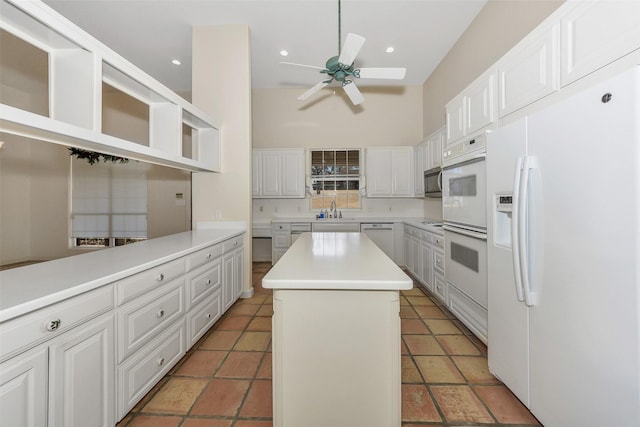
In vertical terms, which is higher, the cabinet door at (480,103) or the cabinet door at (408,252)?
the cabinet door at (480,103)

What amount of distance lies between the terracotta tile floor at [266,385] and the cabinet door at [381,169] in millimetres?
2814

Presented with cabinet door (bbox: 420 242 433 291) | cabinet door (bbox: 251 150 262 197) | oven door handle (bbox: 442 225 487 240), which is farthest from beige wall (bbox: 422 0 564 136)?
cabinet door (bbox: 251 150 262 197)

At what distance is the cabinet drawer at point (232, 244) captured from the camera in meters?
2.74

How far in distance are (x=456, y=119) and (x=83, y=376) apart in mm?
3301

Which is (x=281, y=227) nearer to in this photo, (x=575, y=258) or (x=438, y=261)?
(x=438, y=261)

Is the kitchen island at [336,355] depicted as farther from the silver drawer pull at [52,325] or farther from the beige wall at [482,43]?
the beige wall at [482,43]

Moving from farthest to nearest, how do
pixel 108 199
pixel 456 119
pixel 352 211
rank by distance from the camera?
1. pixel 108 199
2. pixel 352 211
3. pixel 456 119

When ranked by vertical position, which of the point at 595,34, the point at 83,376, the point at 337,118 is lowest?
the point at 83,376

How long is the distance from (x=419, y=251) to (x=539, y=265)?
251 cm

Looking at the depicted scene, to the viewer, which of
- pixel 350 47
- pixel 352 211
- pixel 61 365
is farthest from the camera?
pixel 352 211

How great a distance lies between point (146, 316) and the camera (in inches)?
61.4

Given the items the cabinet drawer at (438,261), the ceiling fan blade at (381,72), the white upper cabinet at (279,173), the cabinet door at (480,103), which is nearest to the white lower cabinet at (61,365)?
the ceiling fan blade at (381,72)

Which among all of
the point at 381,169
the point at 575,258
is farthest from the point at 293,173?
the point at 575,258

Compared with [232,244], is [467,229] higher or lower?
higher
